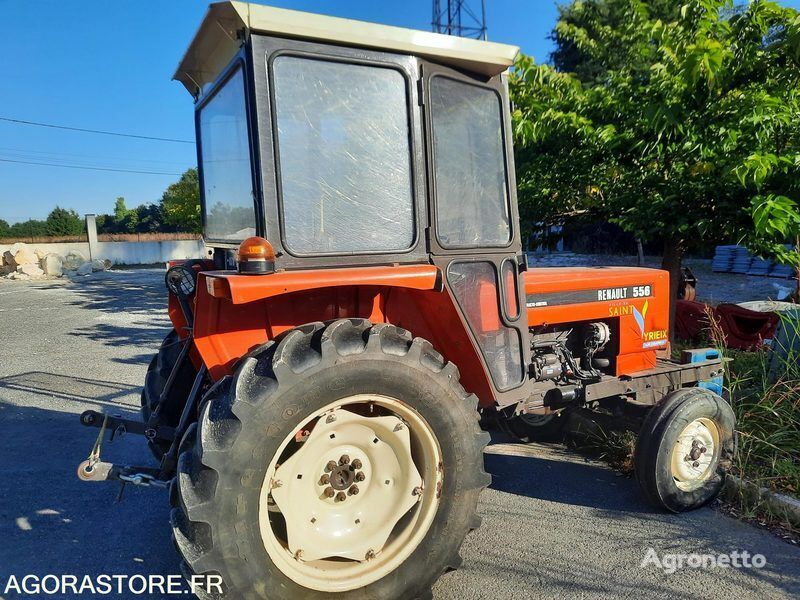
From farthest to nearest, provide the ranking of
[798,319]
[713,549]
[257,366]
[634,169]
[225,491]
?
[634,169]
[798,319]
[713,549]
[257,366]
[225,491]

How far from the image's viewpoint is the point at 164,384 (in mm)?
3334

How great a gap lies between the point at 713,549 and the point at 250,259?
2828 millimetres

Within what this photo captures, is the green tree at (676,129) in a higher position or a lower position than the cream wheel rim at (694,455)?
higher

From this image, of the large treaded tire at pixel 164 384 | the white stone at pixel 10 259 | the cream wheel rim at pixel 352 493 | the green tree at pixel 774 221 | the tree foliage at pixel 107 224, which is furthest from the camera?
the tree foliage at pixel 107 224

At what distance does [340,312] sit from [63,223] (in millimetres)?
60482

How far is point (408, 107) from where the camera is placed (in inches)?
101

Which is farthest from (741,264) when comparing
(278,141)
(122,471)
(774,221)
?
(122,471)

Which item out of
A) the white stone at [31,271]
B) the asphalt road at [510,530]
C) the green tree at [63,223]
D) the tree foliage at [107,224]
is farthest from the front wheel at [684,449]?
the green tree at [63,223]

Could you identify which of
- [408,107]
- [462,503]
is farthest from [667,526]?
[408,107]

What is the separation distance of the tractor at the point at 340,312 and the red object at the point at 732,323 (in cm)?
439

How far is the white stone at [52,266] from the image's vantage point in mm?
24234

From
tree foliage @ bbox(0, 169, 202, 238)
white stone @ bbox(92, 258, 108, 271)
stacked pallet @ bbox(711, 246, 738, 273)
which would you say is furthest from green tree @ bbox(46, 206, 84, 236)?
stacked pallet @ bbox(711, 246, 738, 273)

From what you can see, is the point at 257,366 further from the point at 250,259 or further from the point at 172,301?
the point at 172,301

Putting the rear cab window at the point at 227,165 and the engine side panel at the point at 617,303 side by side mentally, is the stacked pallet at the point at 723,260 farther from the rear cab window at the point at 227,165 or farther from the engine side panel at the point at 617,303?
the rear cab window at the point at 227,165
